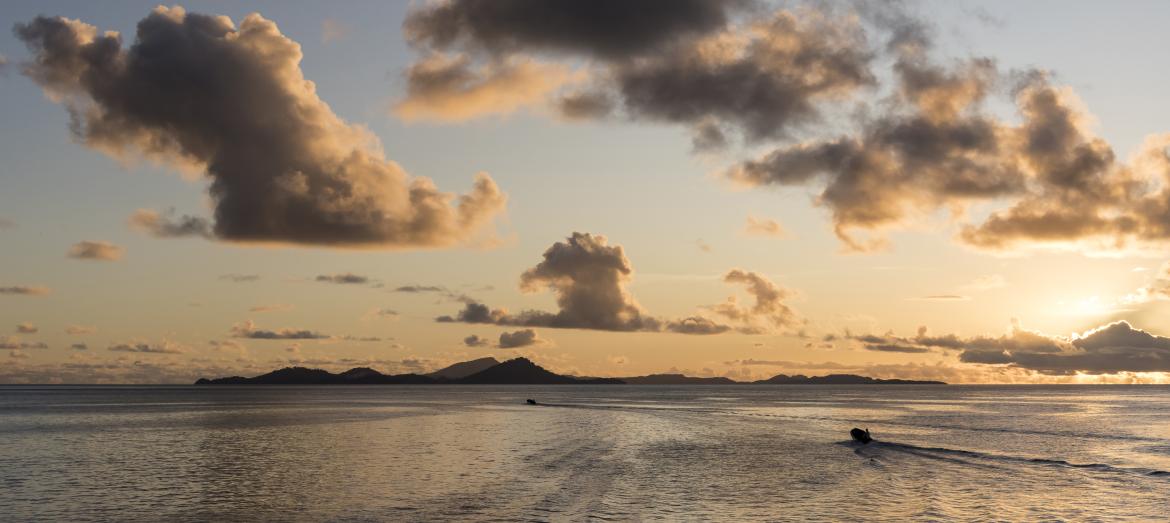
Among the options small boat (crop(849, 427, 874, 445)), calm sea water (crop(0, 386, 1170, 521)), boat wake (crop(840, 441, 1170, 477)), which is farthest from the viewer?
small boat (crop(849, 427, 874, 445))

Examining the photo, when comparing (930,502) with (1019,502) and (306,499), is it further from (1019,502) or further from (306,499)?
(306,499)

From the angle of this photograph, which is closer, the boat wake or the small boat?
the boat wake

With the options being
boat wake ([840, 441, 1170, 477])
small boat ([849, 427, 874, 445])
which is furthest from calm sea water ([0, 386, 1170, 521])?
small boat ([849, 427, 874, 445])

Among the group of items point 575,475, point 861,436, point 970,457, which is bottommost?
point 970,457

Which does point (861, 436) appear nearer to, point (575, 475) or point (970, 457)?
point (970, 457)

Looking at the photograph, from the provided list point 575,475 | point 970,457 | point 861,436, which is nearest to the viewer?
point 575,475

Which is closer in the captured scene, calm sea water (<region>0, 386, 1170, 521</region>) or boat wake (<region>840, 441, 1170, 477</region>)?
calm sea water (<region>0, 386, 1170, 521</region>)

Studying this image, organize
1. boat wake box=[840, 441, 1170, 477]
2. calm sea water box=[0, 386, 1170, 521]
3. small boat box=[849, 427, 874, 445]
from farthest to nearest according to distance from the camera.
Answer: small boat box=[849, 427, 874, 445] → boat wake box=[840, 441, 1170, 477] → calm sea water box=[0, 386, 1170, 521]

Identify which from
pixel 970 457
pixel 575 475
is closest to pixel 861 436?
pixel 970 457

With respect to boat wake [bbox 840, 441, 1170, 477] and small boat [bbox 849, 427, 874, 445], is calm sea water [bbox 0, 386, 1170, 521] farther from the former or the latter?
small boat [bbox 849, 427, 874, 445]

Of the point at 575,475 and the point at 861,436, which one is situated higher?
the point at 861,436

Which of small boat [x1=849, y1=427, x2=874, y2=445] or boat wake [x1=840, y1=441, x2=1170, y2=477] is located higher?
small boat [x1=849, y1=427, x2=874, y2=445]

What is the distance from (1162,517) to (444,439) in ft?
230

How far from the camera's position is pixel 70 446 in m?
89.7
